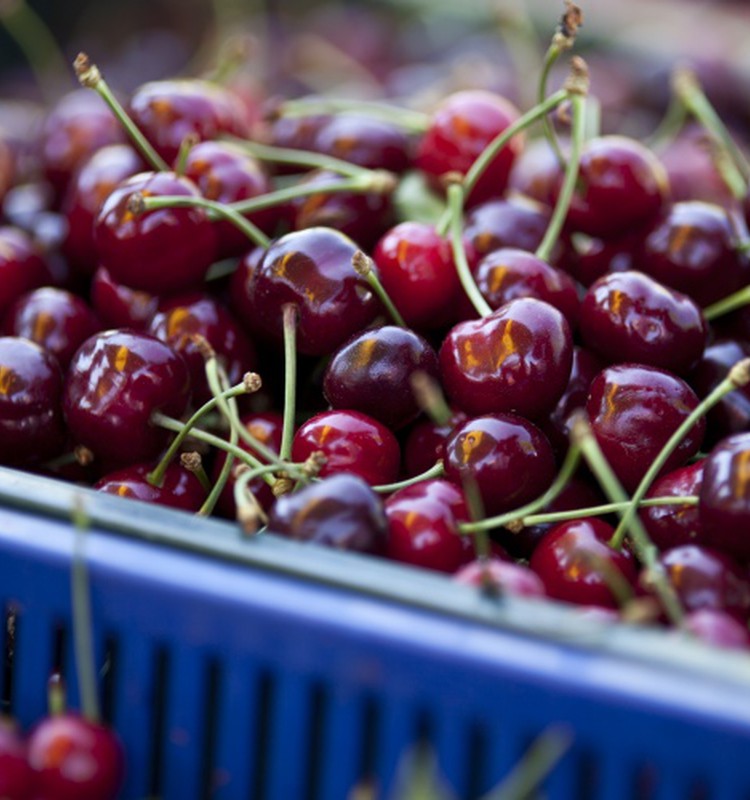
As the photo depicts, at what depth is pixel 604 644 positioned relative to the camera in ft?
2.28

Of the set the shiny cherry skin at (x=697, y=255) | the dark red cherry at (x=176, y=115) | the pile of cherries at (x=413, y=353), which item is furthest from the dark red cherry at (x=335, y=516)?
the dark red cherry at (x=176, y=115)

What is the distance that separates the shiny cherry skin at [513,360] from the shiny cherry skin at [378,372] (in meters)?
0.04

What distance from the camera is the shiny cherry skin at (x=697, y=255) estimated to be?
1.17 m

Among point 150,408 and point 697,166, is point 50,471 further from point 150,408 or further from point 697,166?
point 697,166

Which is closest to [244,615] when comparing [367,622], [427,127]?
[367,622]

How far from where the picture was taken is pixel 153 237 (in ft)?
3.62

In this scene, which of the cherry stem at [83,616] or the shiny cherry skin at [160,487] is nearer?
the cherry stem at [83,616]

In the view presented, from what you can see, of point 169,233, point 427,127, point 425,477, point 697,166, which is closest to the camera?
point 425,477

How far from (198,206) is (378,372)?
275 mm

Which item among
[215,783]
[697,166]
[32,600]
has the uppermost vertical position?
[697,166]

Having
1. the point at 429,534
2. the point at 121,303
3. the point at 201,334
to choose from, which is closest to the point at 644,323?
the point at 429,534

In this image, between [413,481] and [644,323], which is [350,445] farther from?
[644,323]

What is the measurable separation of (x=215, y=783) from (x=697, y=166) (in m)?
1.19

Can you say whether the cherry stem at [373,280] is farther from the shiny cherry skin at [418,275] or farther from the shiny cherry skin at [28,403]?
the shiny cherry skin at [28,403]
